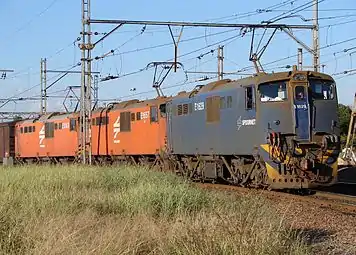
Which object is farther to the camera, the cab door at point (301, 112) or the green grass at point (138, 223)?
the cab door at point (301, 112)

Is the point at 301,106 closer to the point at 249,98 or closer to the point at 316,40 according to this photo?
the point at 249,98

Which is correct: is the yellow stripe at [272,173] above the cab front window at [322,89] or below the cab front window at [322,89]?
below

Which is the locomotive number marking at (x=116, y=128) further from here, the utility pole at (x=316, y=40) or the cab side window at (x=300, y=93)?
the cab side window at (x=300, y=93)

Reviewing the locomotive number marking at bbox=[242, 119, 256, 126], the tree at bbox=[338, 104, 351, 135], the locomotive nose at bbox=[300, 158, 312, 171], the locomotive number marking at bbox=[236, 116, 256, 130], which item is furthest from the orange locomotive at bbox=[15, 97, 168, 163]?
the tree at bbox=[338, 104, 351, 135]

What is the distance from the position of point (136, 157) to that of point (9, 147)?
67.8ft

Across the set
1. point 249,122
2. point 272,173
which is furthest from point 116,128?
point 272,173

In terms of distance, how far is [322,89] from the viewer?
712 inches

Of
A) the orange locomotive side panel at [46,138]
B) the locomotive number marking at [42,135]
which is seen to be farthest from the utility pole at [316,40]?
the locomotive number marking at [42,135]

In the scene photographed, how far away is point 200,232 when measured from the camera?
24.6 feet

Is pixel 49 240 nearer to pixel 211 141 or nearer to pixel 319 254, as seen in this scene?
pixel 319 254

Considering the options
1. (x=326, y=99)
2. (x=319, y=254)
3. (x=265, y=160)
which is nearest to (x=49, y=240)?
(x=319, y=254)

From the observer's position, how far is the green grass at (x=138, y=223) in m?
7.01

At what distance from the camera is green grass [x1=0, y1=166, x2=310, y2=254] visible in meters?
7.01

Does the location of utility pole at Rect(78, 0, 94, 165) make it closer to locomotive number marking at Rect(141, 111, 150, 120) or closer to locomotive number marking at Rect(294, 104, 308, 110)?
locomotive number marking at Rect(141, 111, 150, 120)
